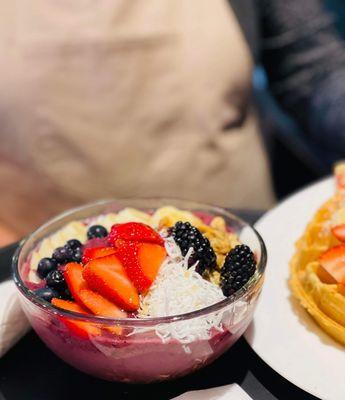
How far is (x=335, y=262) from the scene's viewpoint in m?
0.85

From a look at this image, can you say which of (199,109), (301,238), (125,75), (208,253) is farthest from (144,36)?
(208,253)

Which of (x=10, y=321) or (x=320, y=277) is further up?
(x=10, y=321)

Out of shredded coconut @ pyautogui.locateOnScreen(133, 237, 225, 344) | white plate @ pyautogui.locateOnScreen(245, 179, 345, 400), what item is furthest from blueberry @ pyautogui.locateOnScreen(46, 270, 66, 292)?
white plate @ pyautogui.locateOnScreen(245, 179, 345, 400)

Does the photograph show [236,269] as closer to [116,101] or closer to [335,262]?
[335,262]

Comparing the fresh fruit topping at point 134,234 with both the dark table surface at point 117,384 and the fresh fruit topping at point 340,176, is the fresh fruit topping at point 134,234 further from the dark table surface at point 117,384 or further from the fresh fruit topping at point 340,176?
the fresh fruit topping at point 340,176

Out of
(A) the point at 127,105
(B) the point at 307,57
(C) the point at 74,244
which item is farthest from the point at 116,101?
(C) the point at 74,244

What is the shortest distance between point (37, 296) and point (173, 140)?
35.0 inches

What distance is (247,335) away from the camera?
0.83 meters

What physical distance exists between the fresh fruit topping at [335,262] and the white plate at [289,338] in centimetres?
8

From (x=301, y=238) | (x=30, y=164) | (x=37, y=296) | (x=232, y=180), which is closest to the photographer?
(x=37, y=296)

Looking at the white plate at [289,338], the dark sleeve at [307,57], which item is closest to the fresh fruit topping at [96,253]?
the white plate at [289,338]

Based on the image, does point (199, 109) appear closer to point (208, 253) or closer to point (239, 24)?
point (239, 24)

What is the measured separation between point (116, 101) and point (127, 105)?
3 cm

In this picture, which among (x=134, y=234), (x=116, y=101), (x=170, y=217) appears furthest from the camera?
(x=116, y=101)
